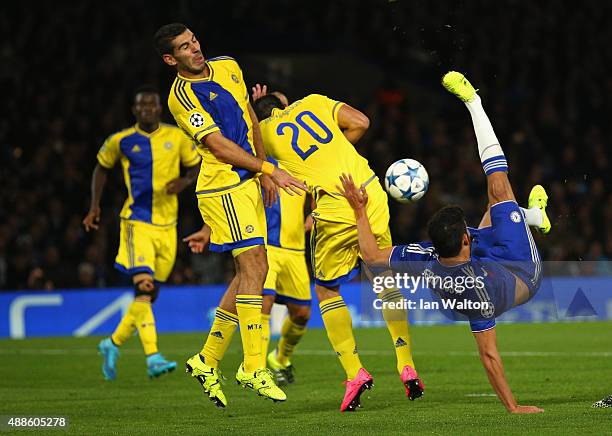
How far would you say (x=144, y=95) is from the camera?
1153 centimetres

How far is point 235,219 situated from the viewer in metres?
7.92

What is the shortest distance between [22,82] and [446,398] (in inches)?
581

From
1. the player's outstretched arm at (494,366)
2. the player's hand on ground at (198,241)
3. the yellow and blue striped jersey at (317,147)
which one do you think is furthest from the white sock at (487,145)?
the player's hand on ground at (198,241)

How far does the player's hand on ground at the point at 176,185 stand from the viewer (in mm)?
11391

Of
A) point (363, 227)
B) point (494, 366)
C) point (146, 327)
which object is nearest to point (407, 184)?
point (363, 227)

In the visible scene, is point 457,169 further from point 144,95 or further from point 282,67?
point 144,95

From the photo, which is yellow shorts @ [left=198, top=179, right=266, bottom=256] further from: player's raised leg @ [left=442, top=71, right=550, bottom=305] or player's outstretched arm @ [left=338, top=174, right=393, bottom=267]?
player's raised leg @ [left=442, top=71, right=550, bottom=305]

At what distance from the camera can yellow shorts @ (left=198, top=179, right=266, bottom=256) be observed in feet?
26.0

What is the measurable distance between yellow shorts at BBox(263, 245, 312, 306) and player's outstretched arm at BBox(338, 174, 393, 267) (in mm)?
2650

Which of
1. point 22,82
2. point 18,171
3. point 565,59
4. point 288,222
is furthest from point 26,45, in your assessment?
point 288,222

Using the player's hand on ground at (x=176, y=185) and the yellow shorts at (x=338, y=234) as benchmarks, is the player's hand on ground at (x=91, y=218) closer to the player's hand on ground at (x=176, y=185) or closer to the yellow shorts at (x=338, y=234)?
the player's hand on ground at (x=176, y=185)

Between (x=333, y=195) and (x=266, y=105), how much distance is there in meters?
1.10

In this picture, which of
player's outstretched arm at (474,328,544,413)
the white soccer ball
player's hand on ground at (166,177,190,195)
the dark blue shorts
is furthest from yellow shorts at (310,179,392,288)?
player's hand on ground at (166,177,190,195)

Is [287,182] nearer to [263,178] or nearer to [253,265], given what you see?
[263,178]
